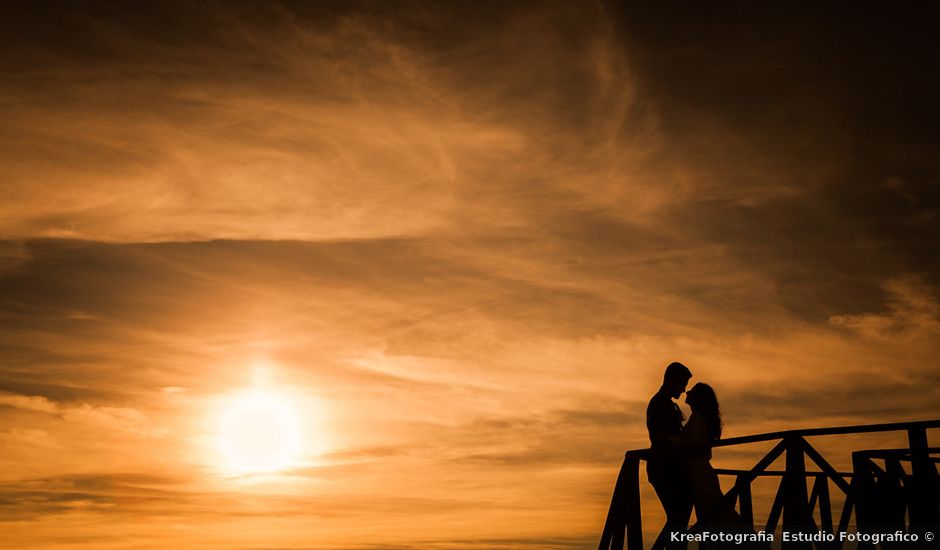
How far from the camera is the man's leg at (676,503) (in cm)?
1172

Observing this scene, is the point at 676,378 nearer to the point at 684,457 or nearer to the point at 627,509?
the point at 684,457

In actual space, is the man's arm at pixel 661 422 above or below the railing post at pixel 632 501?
above

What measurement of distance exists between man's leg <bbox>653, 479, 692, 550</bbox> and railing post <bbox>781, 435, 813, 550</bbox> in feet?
4.47

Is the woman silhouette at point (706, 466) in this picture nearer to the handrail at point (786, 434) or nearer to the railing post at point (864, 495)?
the handrail at point (786, 434)

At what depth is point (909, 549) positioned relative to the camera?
10.2 meters

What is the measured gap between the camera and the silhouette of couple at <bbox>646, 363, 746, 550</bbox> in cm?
1132

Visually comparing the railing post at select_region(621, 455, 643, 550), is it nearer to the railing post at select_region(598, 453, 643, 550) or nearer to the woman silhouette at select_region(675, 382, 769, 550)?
the railing post at select_region(598, 453, 643, 550)

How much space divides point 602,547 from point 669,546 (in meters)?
1.02

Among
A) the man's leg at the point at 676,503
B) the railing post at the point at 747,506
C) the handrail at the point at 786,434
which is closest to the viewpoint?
the handrail at the point at 786,434

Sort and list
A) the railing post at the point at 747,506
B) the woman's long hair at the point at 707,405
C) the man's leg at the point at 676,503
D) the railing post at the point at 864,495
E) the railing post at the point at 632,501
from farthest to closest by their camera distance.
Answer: the railing post at the point at 747,506, the railing post at the point at 632,501, the man's leg at the point at 676,503, the woman's long hair at the point at 707,405, the railing post at the point at 864,495

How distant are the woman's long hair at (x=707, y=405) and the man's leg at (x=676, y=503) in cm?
88

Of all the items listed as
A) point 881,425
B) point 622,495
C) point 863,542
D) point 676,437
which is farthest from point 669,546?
point 881,425

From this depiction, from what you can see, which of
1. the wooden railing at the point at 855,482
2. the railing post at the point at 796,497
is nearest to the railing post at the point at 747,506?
the wooden railing at the point at 855,482

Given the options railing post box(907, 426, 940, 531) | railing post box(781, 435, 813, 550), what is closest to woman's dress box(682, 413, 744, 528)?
railing post box(781, 435, 813, 550)
